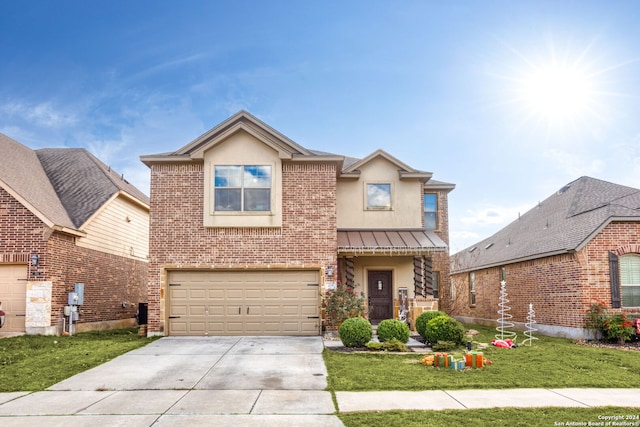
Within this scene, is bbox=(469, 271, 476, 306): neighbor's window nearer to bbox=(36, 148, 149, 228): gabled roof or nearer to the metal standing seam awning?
the metal standing seam awning

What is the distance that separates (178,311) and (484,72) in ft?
42.1

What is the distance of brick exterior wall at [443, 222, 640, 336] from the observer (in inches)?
610

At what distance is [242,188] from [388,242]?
17.5 ft

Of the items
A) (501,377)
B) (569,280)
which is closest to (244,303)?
(501,377)

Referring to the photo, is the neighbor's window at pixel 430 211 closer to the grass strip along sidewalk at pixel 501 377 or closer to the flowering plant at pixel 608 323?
the flowering plant at pixel 608 323

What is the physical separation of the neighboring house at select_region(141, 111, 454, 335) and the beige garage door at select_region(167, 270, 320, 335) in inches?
1.3

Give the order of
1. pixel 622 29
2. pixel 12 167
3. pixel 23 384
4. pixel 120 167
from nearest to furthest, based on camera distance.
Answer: pixel 23 384 → pixel 622 29 → pixel 12 167 → pixel 120 167

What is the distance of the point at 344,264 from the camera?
59.3 feet

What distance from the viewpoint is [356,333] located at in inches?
509

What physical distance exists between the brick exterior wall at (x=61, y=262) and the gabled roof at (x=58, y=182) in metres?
0.39

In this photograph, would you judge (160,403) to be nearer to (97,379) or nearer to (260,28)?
(97,379)

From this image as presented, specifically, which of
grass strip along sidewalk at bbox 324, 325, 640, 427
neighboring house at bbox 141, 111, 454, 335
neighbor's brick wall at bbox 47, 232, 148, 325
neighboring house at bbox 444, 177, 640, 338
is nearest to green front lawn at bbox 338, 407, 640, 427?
grass strip along sidewalk at bbox 324, 325, 640, 427

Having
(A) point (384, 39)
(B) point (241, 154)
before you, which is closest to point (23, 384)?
(B) point (241, 154)

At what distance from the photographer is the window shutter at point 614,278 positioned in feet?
50.7
